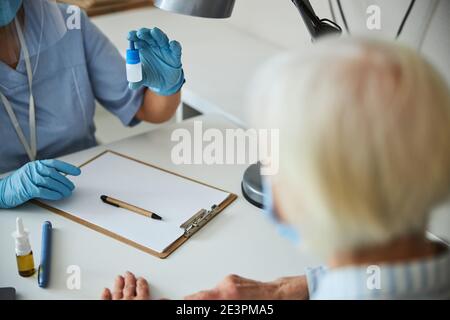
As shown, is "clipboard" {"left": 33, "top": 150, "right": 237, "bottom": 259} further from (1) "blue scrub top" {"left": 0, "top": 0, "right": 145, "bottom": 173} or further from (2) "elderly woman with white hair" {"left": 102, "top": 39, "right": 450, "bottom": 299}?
(2) "elderly woman with white hair" {"left": 102, "top": 39, "right": 450, "bottom": 299}

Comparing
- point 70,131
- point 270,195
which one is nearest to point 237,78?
point 70,131

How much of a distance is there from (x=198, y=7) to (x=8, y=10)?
46 centimetres

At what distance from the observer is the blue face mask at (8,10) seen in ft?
3.93

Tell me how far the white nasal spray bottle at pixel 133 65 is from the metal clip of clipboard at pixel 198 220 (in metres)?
0.35

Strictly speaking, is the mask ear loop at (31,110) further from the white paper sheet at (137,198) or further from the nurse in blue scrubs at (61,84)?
the white paper sheet at (137,198)

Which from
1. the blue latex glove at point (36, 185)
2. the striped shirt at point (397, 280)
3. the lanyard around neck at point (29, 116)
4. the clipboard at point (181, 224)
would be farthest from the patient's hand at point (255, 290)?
the lanyard around neck at point (29, 116)

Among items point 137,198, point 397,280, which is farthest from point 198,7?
point 397,280

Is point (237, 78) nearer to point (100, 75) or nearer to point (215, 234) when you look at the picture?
point (100, 75)

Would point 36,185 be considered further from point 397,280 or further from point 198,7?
point 397,280

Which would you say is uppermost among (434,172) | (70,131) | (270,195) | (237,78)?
(434,172)

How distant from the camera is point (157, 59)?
1.30 metres
